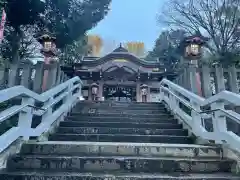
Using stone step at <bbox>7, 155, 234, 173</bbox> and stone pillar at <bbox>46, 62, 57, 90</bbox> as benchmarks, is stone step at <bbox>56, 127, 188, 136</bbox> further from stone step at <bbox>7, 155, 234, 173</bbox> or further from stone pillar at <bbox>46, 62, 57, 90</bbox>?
stone pillar at <bbox>46, 62, 57, 90</bbox>

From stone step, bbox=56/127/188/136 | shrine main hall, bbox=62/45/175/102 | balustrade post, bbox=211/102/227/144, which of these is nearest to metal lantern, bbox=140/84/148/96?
shrine main hall, bbox=62/45/175/102

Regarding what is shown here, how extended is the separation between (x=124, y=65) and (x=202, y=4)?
276 inches

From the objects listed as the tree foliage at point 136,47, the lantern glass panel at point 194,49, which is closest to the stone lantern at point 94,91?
the lantern glass panel at point 194,49

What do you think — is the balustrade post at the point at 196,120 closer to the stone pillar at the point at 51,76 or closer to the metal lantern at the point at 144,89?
the stone pillar at the point at 51,76

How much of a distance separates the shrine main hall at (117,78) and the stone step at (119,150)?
959cm

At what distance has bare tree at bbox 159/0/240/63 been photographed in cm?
1464

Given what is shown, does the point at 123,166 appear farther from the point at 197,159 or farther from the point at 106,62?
the point at 106,62

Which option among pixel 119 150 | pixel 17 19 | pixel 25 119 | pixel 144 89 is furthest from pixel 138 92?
pixel 25 119

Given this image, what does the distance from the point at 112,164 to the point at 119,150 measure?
15.6 inches

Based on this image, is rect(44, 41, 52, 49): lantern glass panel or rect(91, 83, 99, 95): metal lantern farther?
rect(91, 83, 99, 95): metal lantern

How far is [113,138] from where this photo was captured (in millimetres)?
3969

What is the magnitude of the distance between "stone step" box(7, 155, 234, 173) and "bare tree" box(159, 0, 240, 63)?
1192 cm

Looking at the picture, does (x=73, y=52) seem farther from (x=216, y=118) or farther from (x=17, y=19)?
(x=216, y=118)

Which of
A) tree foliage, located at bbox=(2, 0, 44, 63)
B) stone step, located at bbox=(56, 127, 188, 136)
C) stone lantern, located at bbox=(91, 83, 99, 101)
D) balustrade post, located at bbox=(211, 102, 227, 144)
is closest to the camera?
balustrade post, located at bbox=(211, 102, 227, 144)
